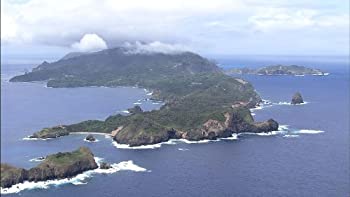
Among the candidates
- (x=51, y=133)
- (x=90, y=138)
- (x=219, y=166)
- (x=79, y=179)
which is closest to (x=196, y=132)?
(x=90, y=138)

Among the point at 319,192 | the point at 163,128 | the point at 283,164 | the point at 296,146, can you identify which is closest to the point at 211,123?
the point at 163,128

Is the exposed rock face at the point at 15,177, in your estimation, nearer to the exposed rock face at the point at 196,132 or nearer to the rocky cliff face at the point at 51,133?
the exposed rock face at the point at 196,132

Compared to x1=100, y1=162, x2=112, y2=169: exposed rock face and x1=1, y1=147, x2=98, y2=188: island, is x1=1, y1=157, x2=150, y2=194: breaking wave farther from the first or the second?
x1=1, y1=147, x2=98, y2=188: island

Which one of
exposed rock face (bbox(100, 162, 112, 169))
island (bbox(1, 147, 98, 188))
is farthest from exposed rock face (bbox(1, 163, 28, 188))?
exposed rock face (bbox(100, 162, 112, 169))

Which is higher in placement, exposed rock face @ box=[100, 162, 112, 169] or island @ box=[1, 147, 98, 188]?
island @ box=[1, 147, 98, 188]

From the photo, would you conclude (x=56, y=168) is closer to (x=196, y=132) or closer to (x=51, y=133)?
(x=51, y=133)

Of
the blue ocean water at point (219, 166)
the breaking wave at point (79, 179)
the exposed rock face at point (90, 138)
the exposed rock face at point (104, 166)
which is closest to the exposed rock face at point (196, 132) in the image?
the blue ocean water at point (219, 166)

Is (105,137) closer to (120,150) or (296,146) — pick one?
(120,150)

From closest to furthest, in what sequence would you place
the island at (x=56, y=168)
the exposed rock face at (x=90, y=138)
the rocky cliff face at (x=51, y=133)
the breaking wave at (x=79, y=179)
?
the breaking wave at (x=79, y=179) < the island at (x=56, y=168) < the exposed rock face at (x=90, y=138) < the rocky cliff face at (x=51, y=133)
